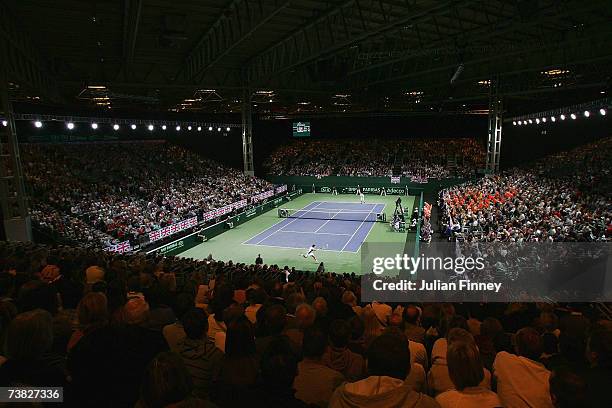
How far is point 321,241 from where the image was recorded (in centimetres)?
2791

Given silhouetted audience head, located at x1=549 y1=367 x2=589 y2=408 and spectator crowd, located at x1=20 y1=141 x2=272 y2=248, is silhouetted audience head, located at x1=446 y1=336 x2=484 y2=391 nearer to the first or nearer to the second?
silhouetted audience head, located at x1=549 y1=367 x2=589 y2=408

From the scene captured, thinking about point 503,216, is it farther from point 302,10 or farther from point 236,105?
point 236,105

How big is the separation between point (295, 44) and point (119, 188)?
61.8 ft

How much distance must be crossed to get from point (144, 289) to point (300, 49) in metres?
17.5

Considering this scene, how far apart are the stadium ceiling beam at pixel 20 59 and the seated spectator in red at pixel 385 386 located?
16395mm

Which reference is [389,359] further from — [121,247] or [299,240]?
[299,240]

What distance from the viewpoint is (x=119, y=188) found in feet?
105

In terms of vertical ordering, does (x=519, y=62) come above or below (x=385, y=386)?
above

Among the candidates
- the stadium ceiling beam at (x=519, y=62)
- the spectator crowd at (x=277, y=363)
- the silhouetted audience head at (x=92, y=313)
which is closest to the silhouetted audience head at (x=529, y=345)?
the spectator crowd at (x=277, y=363)

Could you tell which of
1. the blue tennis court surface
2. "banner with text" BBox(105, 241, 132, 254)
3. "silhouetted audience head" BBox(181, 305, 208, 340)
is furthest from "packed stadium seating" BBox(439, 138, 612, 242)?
"banner with text" BBox(105, 241, 132, 254)

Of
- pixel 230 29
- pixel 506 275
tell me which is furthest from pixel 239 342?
pixel 230 29

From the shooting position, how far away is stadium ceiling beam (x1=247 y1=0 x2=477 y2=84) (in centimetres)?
1476

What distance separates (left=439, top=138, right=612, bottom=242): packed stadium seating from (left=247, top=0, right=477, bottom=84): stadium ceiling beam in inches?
361

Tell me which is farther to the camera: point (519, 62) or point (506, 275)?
point (519, 62)
